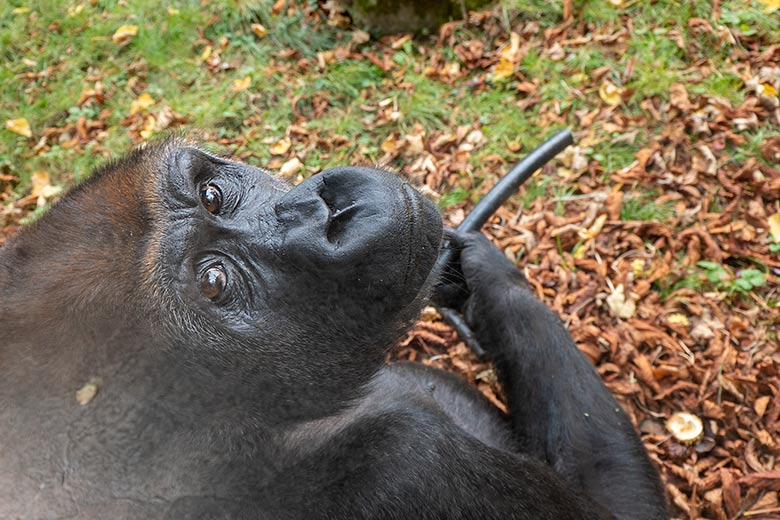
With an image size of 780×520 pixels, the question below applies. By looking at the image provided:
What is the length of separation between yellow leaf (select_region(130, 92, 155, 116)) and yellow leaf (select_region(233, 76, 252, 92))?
1.07 meters

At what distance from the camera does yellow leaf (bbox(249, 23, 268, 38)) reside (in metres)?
7.42

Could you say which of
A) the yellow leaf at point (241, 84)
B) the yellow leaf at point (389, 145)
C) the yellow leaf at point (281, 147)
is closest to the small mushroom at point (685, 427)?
the yellow leaf at point (389, 145)

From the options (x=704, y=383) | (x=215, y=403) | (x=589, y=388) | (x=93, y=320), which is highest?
(x=93, y=320)

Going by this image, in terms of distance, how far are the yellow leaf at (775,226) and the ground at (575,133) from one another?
0.05ft

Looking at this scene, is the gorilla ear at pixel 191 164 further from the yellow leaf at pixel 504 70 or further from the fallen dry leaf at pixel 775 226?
the yellow leaf at pixel 504 70

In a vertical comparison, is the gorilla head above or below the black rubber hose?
above

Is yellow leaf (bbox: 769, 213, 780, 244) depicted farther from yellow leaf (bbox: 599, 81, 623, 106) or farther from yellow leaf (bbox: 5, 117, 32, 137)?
yellow leaf (bbox: 5, 117, 32, 137)

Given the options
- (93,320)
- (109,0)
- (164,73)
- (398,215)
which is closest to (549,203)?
(398,215)

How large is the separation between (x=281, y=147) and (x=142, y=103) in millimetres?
2177

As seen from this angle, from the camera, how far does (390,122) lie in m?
6.18

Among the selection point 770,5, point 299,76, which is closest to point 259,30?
point 299,76

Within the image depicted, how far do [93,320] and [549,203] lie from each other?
369 centimetres

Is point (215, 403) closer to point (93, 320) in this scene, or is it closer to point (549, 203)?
point (93, 320)

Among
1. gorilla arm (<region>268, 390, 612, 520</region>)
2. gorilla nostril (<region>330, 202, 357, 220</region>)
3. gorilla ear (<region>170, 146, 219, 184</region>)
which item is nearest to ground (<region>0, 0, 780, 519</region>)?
gorilla ear (<region>170, 146, 219, 184</region>)
